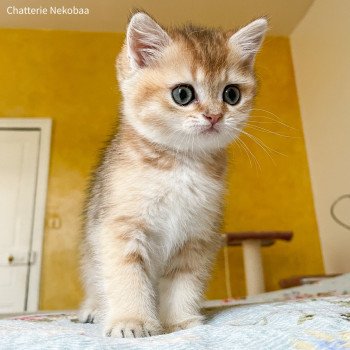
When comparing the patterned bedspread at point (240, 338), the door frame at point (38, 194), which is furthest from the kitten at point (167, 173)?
the door frame at point (38, 194)

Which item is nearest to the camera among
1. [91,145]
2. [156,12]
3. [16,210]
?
[16,210]

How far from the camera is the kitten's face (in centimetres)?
80

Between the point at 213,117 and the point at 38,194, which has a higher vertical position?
the point at 38,194

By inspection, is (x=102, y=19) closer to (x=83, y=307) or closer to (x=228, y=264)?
(x=228, y=264)

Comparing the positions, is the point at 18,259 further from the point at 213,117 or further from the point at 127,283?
the point at 213,117

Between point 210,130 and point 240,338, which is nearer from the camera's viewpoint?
point 240,338

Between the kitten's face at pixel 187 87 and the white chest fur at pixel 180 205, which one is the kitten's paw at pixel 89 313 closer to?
the white chest fur at pixel 180 205

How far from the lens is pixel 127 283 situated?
0.74 m

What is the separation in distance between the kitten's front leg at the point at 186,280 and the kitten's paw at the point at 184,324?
0.07ft

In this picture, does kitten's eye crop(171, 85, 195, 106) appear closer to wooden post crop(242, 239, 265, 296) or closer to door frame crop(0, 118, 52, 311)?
wooden post crop(242, 239, 265, 296)

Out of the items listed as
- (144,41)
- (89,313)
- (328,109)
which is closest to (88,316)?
(89,313)

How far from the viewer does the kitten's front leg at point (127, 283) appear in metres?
0.69

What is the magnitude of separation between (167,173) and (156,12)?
8.01ft

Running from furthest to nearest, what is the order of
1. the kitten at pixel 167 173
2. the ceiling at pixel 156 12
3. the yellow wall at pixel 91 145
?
1. the ceiling at pixel 156 12
2. the yellow wall at pixel 91 145
3. the kitten at pixel 167 173
